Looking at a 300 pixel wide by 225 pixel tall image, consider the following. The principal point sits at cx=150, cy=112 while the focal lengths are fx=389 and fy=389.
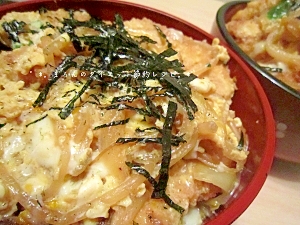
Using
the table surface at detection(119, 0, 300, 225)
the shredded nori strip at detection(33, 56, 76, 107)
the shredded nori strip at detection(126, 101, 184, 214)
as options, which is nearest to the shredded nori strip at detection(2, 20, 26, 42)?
the shredded nori strip at detection(33, 56, 76, 107)

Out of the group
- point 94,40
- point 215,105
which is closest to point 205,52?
point 215,105

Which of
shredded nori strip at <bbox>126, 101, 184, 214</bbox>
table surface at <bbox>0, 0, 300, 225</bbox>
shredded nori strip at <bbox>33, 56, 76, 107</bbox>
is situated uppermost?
shredded nori strip at <bbox>33, 56, 76, 107</bbox>

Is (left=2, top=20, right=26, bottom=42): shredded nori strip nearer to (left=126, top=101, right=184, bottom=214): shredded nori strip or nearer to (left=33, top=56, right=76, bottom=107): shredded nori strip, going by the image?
(left=33, top=56, right=76, bottom=107): shredded nori strip

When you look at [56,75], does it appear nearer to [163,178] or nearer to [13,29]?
[13,29]

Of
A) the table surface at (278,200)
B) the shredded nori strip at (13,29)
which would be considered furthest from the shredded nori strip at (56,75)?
the table surface at (278,200)

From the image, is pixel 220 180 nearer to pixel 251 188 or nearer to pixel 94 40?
pixel 251 188

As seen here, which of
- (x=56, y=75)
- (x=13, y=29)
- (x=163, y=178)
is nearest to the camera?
(x=163, y=178)

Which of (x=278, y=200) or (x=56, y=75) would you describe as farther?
(x=278, y=200)

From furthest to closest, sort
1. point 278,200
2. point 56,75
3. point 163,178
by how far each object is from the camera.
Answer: point 278,200 < point 56,75 < point 163,178

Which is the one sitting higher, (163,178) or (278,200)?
(163,178)

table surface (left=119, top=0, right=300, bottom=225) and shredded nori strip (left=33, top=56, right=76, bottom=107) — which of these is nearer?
shredded nori strip (left=33, top=56, right=76, bottom=107)

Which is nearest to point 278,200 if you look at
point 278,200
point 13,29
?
point 278,200
